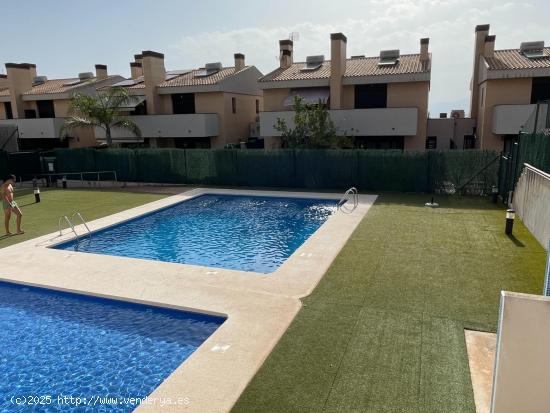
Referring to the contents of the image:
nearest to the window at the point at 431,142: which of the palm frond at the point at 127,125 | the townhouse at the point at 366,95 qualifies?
the townhouse at the point at 366,95

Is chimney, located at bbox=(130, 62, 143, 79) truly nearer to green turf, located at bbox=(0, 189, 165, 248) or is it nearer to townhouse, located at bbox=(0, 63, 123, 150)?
townhouse, located at bbox=(0, 63, 123, 150)

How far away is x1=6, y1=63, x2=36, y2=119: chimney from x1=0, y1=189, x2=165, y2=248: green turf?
674 inches

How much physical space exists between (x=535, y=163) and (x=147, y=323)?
13744 mm

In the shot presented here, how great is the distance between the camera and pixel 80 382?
23.7ft

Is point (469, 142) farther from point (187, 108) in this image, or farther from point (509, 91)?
point (187, 108)

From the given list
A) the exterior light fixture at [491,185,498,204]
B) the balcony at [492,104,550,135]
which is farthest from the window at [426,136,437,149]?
the exterior light fixture at [491,185,498,204]

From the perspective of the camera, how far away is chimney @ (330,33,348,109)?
2911 centimetres

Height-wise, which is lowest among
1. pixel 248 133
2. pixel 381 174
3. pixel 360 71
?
pixel 381 174

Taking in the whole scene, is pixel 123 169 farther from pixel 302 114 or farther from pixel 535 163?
pixel 535 163

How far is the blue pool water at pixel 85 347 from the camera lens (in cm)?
698

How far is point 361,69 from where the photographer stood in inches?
1210

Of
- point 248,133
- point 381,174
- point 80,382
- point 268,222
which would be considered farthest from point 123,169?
point 80,382

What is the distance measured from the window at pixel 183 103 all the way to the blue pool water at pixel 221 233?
13.9m

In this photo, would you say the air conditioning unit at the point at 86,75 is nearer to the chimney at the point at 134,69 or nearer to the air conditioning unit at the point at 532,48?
the chimney at the point at 134,69
